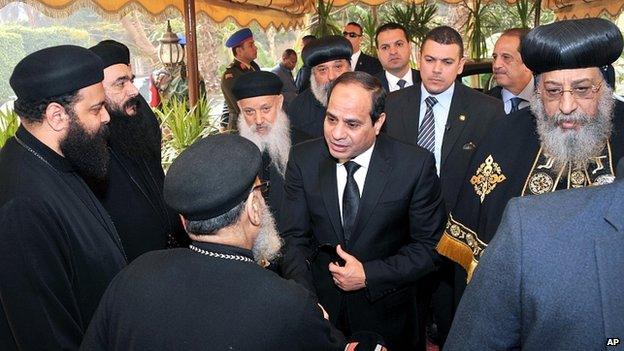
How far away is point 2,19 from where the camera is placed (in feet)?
26.6

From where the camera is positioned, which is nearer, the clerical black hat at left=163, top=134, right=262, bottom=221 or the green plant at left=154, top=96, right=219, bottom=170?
the clerical black hat at left=163, top=134, right=262, bottom=221

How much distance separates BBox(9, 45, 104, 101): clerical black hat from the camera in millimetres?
2297

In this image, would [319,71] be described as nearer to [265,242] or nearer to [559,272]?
[265,242]

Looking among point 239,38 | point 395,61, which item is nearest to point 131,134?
point 395,61

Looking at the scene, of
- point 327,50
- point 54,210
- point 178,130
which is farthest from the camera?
point 178,130

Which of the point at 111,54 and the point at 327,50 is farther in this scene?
the point at 327,50

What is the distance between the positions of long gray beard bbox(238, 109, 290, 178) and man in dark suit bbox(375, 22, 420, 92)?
1490 mm

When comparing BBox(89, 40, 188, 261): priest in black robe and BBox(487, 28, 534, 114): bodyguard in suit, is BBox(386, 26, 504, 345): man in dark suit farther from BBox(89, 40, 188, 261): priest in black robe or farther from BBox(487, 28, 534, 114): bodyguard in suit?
BBox(89, 40, 188, 261): priest in black robe

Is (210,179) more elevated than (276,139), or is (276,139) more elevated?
(210,179)

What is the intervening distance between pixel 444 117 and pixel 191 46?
13.0ft

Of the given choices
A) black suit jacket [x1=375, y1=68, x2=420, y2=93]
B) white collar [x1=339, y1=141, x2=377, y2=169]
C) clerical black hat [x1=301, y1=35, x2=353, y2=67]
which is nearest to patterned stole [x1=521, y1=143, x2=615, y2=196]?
white collar [x1=339, y1=141, x2=377, y2=169]

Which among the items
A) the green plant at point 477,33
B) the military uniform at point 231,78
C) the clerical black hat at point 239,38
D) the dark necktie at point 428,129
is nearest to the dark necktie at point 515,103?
the dark necktie at point 428,129

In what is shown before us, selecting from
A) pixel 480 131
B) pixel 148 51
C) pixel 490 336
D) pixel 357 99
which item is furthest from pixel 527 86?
pixel 148 51

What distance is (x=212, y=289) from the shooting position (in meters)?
1.50
